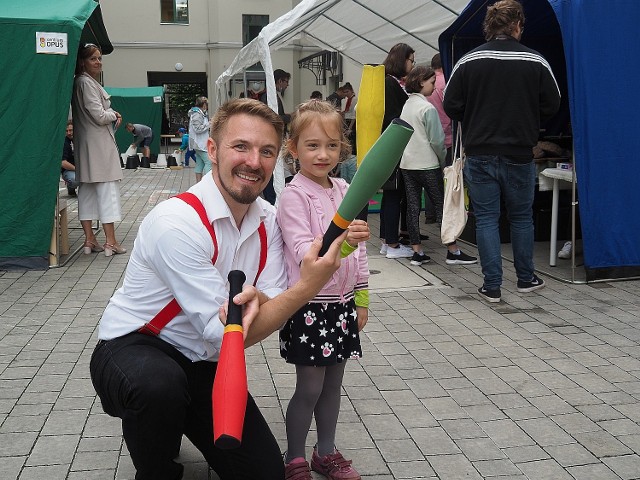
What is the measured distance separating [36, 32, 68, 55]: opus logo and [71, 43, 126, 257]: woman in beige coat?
52cm

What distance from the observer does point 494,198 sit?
5.81 m

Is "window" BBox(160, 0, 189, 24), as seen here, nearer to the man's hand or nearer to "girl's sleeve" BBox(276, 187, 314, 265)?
"girl's sleeve" BBox(276, 187, 314, 265)

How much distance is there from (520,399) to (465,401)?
0.29 m

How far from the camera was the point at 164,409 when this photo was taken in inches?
99.7

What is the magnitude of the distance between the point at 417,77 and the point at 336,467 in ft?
15.3

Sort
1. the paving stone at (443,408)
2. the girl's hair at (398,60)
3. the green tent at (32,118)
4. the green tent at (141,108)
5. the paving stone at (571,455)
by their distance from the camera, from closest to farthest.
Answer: the paving stone at (571,455)
the paving stone at (443,408)
the green tent at (32,118)
the girl's hair at (398,60)
the green tent at (141,108)

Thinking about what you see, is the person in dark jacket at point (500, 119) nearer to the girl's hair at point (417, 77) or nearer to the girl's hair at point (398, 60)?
the girl's hair at point (417, 77)

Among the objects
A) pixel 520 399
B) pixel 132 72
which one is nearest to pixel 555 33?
pixel 520 399

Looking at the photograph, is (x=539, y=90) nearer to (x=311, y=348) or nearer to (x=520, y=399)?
(x=520, y=399)

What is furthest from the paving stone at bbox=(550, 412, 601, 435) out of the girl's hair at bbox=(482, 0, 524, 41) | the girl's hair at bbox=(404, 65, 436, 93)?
the girl's hair at bbox=(404, 65, 436, 93)

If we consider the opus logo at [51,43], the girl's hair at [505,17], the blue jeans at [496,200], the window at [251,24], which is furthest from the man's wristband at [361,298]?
the window at [251,24]

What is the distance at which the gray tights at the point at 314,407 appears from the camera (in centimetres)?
299

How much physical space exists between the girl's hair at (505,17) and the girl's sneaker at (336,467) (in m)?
3.77

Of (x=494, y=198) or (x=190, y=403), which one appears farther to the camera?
(x=494, y=198)
